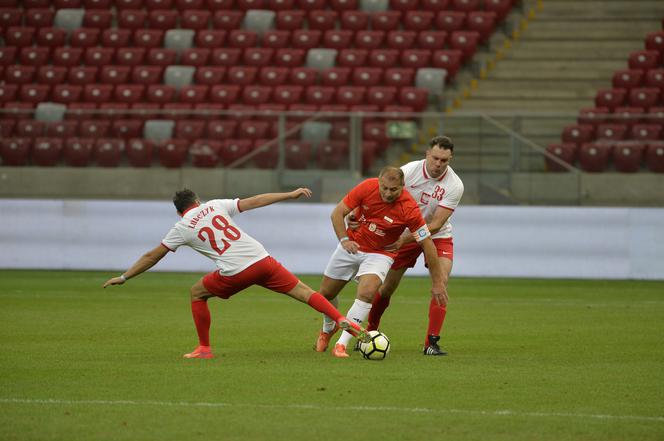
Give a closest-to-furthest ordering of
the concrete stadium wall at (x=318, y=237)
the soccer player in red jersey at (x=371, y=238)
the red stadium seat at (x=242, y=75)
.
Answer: the soccer player in red jersey at (x=371, y=238) → the concrete stadium wall at (x=318, y=237) → the red stadium seat at (x=242, y=75)

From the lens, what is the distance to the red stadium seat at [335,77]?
2742cm

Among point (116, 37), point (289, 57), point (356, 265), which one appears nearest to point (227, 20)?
point (289, 57)

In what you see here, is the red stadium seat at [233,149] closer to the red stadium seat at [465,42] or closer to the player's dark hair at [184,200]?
the red stadium seat at [465,42]

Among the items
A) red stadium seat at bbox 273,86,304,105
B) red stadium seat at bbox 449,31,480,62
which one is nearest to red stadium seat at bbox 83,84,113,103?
red stadium seat at bbox 273,86,304,105

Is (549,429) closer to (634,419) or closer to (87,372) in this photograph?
(634,419)

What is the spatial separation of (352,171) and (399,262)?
9942mm

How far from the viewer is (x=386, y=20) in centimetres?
2942

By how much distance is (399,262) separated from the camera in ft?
39.0

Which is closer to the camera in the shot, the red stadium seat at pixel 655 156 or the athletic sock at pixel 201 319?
the athletic sock at pixel 201 319

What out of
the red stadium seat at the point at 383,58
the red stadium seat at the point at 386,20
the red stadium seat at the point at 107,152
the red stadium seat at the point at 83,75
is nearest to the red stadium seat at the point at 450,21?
the red stadium seat at the point at 386,20

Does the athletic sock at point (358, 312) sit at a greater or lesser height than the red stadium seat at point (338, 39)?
lesser

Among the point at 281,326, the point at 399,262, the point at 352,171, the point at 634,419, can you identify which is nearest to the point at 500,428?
the point at 634,419

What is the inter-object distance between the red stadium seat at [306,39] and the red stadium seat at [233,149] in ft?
25.0

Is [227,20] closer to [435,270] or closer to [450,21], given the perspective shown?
[450,21]
